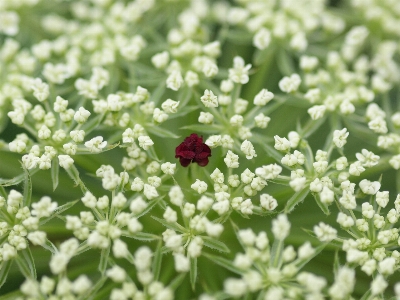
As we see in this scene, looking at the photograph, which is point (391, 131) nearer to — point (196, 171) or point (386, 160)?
point (386, 160)

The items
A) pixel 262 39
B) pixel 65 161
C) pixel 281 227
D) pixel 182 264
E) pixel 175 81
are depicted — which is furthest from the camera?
pixel 262 39

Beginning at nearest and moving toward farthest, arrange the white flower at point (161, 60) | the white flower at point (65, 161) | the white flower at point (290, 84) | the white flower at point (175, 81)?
1. the white flower at point (65, 161)
2. the white flower at point (175, 81)
3. the white flower at point (290, 84)
4. the white flower at point (161, 60)

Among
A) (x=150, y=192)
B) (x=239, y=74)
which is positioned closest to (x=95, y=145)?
(x=150, y=192)

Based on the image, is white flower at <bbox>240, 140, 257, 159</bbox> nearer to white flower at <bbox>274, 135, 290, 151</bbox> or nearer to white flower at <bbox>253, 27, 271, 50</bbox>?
white flower at <bbox>274, 135, 290, 151</bbox>

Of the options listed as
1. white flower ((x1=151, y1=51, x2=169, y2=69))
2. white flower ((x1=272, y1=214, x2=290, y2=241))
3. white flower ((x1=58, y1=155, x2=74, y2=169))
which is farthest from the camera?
white flower ((x1=151, y1=51, x2=169, y2=69))

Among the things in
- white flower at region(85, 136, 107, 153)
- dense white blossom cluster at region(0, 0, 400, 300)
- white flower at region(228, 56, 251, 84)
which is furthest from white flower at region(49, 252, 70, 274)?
white flower at region(228, 56, 251, 84)

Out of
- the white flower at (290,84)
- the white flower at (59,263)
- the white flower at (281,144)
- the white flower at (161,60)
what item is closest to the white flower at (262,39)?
the white flower at (290,84)

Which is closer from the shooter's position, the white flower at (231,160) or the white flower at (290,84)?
the white flower at (231,160)

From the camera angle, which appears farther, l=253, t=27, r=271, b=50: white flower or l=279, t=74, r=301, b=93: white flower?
l=253, t=27, r=271, b=50: white flower

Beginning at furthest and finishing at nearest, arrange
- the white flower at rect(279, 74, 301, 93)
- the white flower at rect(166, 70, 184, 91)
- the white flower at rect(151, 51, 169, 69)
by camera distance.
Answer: the white flower at rect(151, 51, 169, 69) < the white flower at rect(279, 74, 301, 93) < the white flower at rect(166, 70, 184, 91)

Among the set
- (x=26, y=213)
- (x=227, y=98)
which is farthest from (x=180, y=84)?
(x=26, y=213)

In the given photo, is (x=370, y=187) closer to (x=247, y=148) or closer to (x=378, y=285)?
(x=378, y=285)

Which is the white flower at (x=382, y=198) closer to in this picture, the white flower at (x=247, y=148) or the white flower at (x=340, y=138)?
the white flower at (x=340, y=138)
